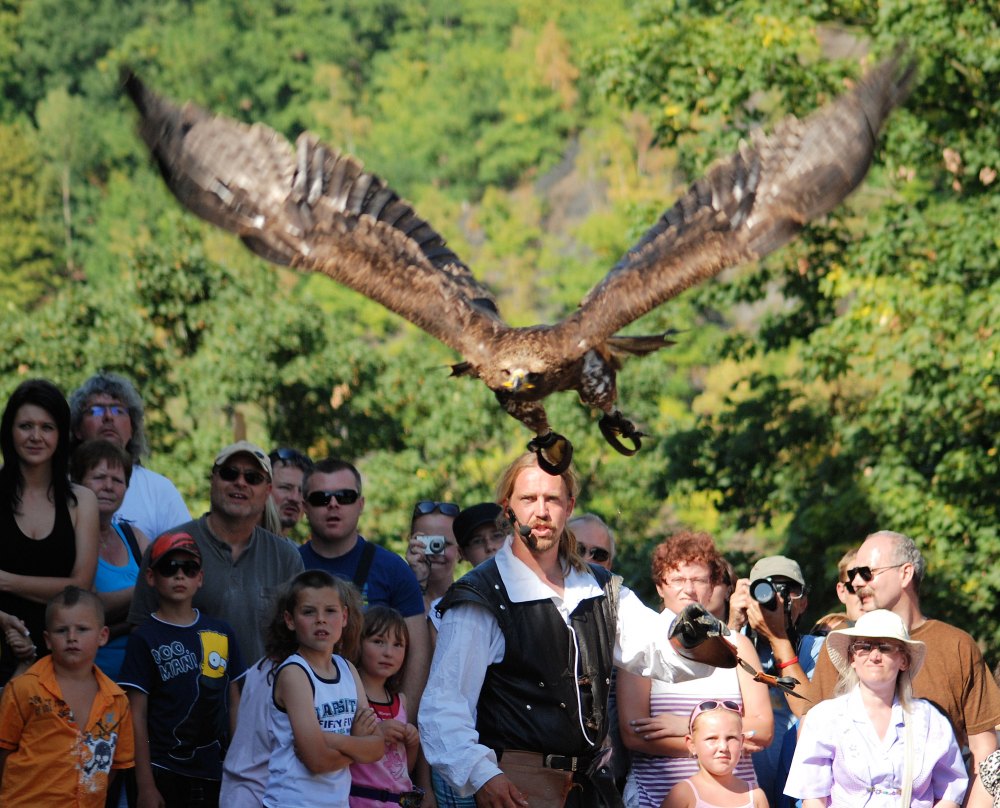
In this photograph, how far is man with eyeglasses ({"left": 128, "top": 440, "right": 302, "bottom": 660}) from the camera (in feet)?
22.4

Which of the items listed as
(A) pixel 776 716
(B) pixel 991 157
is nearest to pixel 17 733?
(A) pixel 776 716

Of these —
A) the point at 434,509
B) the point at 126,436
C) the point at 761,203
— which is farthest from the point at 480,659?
the point at 126,436

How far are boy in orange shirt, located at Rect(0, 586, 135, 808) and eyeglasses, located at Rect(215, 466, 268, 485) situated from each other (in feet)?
3.14

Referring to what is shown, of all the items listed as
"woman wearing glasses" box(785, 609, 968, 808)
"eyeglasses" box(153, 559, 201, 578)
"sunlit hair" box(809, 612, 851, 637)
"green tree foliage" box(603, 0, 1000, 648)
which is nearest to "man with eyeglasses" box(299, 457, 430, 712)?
"eyeglasses" box(153, 559, 201, 578)

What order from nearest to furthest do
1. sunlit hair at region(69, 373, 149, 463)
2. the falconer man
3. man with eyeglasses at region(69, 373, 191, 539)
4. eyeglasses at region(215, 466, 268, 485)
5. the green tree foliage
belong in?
the falconer man < eyeglasses at region(215, 466, 268, 485) < man with eyeglasses at region(69, 373, 191, 539) < sunlit hair at region(69, 373, 149, 463) < the green tree foliage

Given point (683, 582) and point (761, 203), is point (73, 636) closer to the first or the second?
point (683, 582)

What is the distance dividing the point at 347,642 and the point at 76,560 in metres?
1.27

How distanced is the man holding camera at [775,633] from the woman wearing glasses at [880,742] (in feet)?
2.87

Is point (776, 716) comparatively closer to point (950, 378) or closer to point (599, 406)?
point (599, 406)

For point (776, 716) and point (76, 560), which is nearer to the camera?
point (76, 560)

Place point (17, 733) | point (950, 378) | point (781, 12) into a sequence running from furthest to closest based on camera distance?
1. point (781, 12)
2. point (950, 378)
3. point (17, 733)

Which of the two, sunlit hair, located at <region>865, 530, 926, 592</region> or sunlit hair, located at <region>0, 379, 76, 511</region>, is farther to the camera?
sunlit hair, located at <region>865, 530, 926, 592</region>

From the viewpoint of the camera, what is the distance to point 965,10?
14.8 m

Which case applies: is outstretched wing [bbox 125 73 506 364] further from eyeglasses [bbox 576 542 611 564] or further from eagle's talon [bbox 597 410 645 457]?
eyeglasses [bbox 576 542 611 564]
